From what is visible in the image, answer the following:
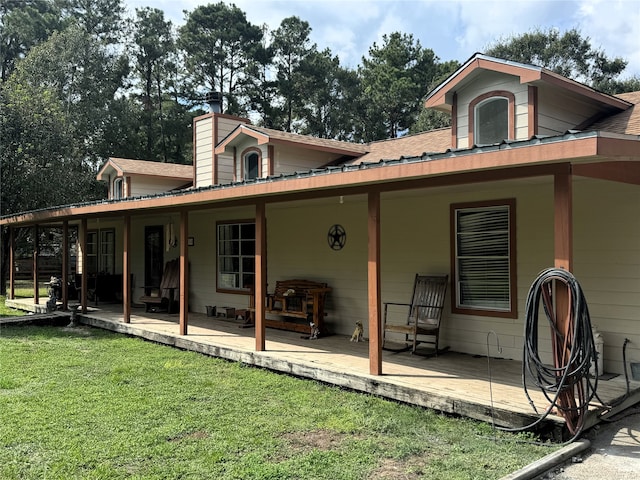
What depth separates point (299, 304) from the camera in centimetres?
777

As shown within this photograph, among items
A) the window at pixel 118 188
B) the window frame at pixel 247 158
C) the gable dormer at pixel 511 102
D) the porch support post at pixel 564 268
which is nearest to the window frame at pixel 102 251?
the window at pixel 118 188

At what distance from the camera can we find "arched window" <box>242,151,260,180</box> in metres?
9.44

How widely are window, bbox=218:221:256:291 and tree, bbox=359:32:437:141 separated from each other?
54.1ft

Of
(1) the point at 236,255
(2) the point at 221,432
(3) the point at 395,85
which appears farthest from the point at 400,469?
(3) the point at 395,85

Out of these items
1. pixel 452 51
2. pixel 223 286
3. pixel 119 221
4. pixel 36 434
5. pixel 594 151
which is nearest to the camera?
pixel 594 151

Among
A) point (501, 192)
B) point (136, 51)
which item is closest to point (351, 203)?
point (501, 192)

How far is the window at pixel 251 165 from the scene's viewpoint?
31.0ft

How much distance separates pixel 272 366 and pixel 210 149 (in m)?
5.86

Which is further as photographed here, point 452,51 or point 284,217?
point 452,51

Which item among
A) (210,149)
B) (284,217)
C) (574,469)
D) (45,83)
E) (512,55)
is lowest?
(574,469)

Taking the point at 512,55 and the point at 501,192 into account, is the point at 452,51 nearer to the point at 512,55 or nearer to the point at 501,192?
the point at 512,55

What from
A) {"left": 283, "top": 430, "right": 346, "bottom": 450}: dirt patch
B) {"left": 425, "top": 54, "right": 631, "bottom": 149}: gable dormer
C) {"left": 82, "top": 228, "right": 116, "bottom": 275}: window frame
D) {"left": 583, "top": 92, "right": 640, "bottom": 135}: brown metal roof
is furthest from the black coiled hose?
{"left": 82, "top": 228, "right": 116, "bottom": 275}: window frame

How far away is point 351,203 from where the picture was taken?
294 inches

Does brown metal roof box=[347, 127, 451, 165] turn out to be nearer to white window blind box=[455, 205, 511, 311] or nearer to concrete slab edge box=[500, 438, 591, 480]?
white window blind box=[455, 205, 511, 311]
